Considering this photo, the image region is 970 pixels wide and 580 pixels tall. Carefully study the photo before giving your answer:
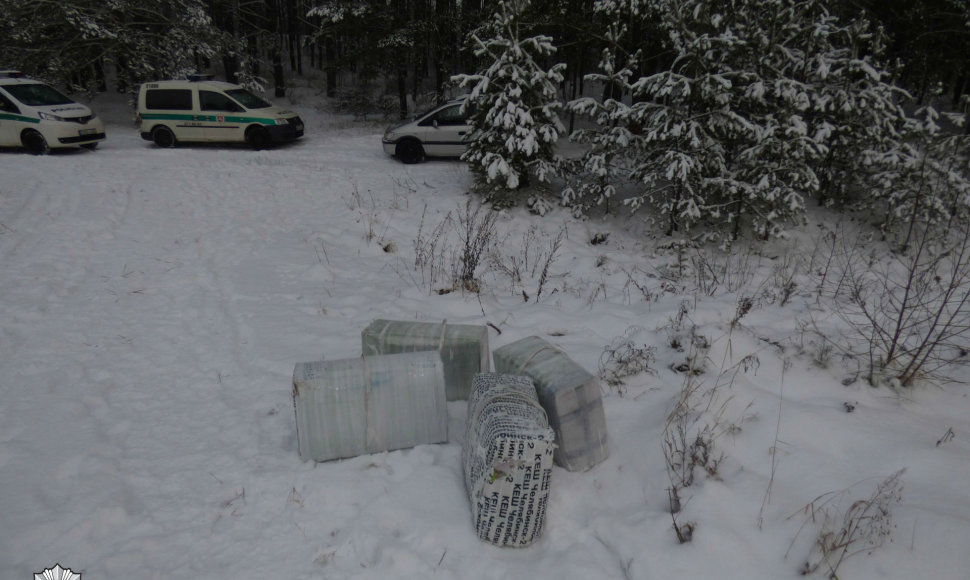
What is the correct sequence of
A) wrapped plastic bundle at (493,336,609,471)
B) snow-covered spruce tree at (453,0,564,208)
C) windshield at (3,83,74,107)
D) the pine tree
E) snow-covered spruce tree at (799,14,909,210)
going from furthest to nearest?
1. the pine tree
2. windshield at (3,83,74,107)
3. snow-covered spruce tree at (453,0,564,208)
4. snow-covered spruce tree at (799,14,909,210)
5. wrapped plastic bundle at (493,336,609,471)

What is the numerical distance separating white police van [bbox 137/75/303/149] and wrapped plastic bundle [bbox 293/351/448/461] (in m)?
12.7

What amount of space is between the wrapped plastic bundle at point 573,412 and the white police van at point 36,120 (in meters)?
14.6

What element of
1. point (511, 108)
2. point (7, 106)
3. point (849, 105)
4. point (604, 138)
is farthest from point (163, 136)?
point (849, 105)

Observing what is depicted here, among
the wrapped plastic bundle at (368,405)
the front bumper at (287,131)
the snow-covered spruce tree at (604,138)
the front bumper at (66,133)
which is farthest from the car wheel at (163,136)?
the wrapped plastic bundle at (368,405)

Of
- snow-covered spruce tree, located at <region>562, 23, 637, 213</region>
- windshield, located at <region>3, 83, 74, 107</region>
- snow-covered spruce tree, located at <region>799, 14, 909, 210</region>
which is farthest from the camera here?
windshield, located at <region>3, 83, 74, 107</region>

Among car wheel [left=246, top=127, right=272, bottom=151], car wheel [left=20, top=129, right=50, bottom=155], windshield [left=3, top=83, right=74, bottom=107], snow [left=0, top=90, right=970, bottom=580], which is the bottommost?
snow [left=0, top=90, right=970, bottom=580]

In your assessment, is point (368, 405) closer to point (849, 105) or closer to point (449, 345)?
point (449, 345)

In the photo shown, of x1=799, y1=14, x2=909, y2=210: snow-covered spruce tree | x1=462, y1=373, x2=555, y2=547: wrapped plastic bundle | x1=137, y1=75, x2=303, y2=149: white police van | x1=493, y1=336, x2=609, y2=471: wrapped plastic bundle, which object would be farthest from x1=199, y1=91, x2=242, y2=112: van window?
x1=462, y1=373, x2=555, y2=547: wrapped plastic bundle

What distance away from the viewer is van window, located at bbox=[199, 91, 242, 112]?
14219 mm

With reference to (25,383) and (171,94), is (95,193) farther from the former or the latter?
(25,383)

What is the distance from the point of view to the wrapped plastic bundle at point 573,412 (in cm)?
338

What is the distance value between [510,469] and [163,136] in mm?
15784

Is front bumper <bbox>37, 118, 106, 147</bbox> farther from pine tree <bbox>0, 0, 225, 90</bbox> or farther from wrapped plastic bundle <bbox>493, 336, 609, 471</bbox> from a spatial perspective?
wrapped plastic bundle <bbox>493, 336, 609, 471</bbox>

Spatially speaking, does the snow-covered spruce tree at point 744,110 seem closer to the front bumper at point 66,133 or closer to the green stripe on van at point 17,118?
the front bumper at point 66,133
